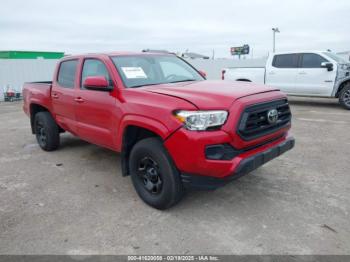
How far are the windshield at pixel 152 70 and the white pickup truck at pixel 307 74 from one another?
683cm

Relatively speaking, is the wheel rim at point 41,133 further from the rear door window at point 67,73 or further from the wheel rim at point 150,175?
the wheel rim at point 150,175

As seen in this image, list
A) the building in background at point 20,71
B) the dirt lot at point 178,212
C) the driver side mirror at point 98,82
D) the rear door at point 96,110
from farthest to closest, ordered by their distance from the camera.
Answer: the building in background at point 20,71, the rear door at point 96,110, the driver side mirror at point 98,82, the dirt lot at point 178,212

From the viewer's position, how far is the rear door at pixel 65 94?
474cm

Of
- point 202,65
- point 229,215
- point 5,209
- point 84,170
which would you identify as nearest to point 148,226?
point 229,215

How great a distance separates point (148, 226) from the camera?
310 cm

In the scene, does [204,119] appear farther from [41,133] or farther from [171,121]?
[41,133]

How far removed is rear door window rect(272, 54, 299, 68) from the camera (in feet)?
34.6

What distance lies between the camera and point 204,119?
9.37 ft

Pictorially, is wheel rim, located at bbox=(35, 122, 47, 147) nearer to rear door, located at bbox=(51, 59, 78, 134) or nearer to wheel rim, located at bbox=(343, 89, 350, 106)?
rear door, located at bbox=(51, 59, 78, 134)

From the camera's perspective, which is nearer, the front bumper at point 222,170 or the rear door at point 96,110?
the front bumper at point 222,170

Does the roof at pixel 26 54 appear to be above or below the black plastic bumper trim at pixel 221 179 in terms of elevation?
above

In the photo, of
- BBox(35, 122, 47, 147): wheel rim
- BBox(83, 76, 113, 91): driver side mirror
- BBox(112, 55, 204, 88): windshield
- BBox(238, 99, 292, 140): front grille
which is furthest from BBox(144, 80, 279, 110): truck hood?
BBox(35, 122, 47, 147): wheel rim

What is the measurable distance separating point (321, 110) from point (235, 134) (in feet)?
26.4

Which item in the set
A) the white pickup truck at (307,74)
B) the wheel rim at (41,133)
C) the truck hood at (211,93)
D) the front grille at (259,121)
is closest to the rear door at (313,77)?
the white pickup truck at (307,74)
